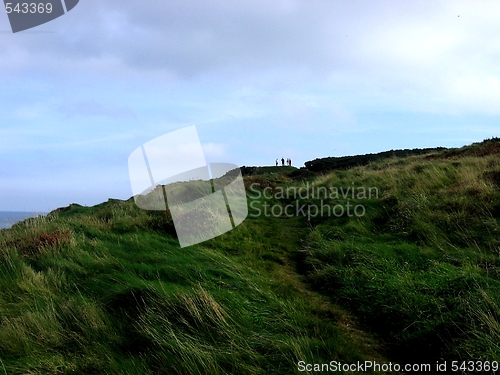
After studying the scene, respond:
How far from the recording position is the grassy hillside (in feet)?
12.0

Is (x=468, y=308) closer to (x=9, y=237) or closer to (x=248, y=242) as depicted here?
(x=248, y=242)

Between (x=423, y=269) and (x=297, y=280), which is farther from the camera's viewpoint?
(x=297, y=280)

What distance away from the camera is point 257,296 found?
16.8 feet

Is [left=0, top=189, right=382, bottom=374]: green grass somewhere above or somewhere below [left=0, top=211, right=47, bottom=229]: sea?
below

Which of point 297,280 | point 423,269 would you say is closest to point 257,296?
point 297,280

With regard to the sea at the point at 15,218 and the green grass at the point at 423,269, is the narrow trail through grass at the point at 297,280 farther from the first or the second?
the sea at the point at 15,218

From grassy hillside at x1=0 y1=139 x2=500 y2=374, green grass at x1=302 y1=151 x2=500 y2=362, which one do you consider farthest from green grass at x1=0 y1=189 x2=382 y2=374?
green grass at x1=302 y1=151 x2=500 y2=362

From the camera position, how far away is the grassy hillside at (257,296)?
12.0ft

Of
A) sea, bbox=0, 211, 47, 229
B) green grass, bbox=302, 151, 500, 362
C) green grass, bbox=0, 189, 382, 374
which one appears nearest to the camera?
green grass, bbox=0, 189, 382, 374

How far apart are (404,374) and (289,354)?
123 centimetres

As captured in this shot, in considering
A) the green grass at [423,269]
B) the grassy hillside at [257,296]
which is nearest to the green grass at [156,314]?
the grassy hillside at [257,296]

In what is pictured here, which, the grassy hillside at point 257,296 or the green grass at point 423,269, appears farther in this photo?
the green grass at point 423,269

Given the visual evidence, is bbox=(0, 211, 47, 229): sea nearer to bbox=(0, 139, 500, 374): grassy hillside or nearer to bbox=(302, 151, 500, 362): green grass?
bbox=(0, 139, 500, 374): grassy hillside

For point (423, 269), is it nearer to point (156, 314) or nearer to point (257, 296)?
point (257, 296)
